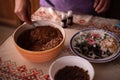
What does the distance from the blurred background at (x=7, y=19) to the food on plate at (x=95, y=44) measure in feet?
4.01

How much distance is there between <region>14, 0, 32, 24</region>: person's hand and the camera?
89cm

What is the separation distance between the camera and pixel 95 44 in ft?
2.93

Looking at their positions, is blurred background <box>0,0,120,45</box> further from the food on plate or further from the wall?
the food on plate

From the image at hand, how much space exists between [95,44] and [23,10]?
1.07ft

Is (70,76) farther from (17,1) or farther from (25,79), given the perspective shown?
(17,1)

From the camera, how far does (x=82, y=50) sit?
86 centimetres

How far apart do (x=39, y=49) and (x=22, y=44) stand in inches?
2.9

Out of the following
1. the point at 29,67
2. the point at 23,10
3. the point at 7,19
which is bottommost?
the point at 7,19

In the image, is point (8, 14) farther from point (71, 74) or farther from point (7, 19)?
point (71, 74)

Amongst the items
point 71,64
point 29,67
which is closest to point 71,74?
point 71,64

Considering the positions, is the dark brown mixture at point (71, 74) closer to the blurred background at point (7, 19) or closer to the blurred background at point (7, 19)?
the blurred background at point (7, 19)

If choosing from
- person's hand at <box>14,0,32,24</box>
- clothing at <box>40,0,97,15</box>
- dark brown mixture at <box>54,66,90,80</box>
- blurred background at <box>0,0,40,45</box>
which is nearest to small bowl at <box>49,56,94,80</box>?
dark brown mixture at <box>54,66,90,80</box>

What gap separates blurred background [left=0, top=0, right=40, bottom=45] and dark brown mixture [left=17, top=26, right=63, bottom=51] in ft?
3.93

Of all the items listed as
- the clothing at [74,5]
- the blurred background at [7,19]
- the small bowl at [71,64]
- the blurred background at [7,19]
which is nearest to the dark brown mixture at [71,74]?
the small bowl at [71,64]
